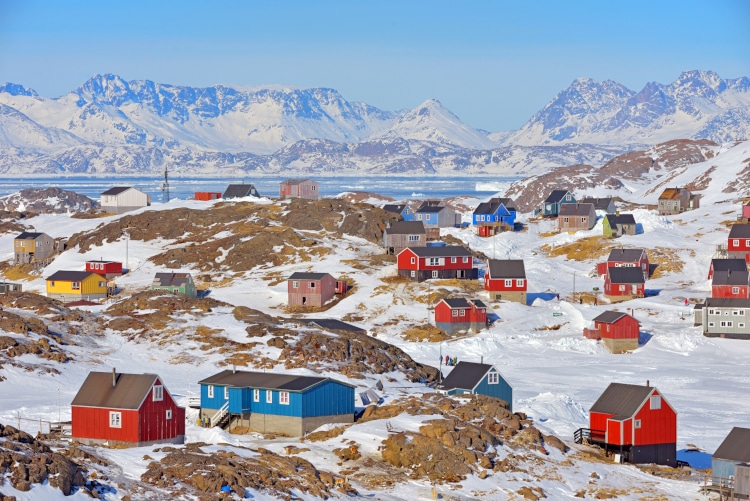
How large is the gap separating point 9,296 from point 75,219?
204ft

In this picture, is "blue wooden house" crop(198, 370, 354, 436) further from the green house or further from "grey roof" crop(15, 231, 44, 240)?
"grey roof" crop(15, 231, 44, 240)

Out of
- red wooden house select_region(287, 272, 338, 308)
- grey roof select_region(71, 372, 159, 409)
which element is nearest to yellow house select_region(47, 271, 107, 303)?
red wooden house select_region(287, 272, 338, 308)

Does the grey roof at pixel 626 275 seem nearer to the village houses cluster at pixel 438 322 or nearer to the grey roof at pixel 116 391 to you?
the village houses cluster at pixel 438 322

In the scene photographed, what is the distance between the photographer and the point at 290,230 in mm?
135625

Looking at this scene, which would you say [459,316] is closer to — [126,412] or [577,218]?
[126,412]

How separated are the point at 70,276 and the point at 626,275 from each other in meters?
50.5

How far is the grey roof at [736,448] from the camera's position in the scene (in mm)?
55062

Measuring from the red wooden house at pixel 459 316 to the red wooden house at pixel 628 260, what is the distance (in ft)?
78.0

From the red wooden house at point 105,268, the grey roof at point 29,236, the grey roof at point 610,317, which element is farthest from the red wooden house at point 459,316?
the grey roof at point 29,236

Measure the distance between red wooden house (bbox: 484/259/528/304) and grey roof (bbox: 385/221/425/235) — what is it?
21.9 metres

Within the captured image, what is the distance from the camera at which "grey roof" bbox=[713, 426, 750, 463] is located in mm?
55062

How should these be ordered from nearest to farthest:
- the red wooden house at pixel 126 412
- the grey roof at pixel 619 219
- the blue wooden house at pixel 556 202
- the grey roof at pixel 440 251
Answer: the red wooden house at pixel 126 412
the grey roof at pixel 440 251
the grey roof at pixel 619 219
the blue wooden house at pixel 556 202

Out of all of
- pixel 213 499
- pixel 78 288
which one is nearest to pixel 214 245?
pixel 78 288

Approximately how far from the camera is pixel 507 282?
112 meters
